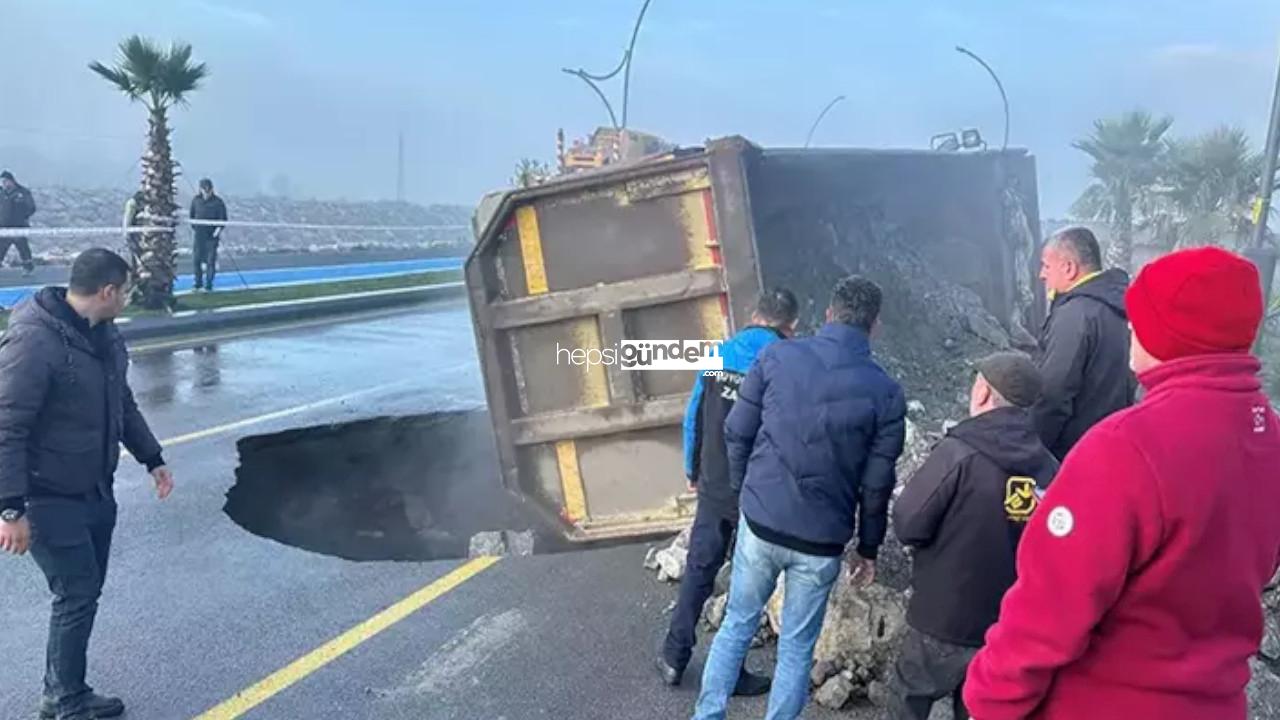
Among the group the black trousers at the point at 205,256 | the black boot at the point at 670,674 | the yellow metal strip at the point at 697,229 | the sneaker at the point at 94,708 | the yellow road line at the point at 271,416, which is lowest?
the black boot at the point at 670,674

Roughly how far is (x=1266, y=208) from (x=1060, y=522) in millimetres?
10708

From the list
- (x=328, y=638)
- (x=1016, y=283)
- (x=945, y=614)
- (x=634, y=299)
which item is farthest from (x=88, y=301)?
(x=1016, y=283)

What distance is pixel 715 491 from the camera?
152 inches

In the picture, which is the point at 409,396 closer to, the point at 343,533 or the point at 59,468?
the point at 343,533

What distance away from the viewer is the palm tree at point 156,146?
1350cm

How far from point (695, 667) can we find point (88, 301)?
8.91 ft

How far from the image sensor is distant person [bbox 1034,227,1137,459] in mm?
3646

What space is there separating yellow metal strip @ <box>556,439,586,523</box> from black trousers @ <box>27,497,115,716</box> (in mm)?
2306

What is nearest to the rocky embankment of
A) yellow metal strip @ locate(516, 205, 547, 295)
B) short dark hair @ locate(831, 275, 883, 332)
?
yellow metal strip @ locate(516, 205, 547, 295)

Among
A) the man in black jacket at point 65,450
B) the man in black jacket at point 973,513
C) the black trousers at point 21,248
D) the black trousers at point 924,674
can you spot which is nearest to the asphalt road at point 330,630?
Answer: the man in black jacket at point 65,450

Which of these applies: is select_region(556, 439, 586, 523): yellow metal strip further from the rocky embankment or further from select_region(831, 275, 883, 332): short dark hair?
the rocky embankment

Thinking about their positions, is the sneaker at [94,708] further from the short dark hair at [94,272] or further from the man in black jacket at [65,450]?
the short dark hair at [94,272]

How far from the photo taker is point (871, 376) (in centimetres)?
319

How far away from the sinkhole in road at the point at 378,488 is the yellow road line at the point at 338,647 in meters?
0.99
